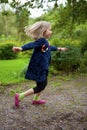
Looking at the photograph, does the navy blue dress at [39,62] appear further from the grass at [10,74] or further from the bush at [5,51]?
the bush at [5,51]

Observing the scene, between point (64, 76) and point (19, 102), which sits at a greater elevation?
point (19, 102)

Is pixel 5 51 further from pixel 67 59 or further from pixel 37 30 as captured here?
pixel 37 30

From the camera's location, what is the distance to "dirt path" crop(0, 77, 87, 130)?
5.48 metres

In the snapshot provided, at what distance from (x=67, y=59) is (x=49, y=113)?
7.45 metres

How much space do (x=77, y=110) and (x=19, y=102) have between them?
1.34 m

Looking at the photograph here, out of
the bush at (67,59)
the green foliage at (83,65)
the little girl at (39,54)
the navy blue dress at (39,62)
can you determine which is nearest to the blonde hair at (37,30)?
the little girl at (39,54)

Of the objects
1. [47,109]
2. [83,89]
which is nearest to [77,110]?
[47,109]

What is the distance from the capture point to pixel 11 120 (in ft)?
19.1

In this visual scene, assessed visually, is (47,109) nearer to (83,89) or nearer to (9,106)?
(9,106)

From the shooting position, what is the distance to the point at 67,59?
1359cm

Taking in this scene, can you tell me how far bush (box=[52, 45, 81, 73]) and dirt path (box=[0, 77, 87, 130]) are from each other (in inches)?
192

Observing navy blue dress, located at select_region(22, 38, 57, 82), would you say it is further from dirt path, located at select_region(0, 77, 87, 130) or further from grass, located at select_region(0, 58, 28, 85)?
grass, located at select_region(0, 58, 28, 85)

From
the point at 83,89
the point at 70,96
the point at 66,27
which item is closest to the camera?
the point at 70,96

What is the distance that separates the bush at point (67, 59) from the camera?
13633mm
